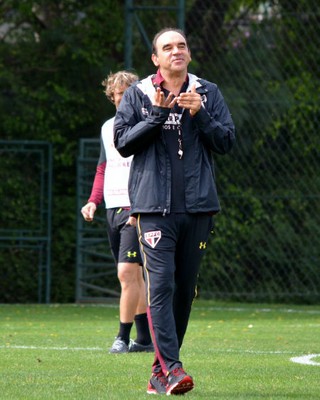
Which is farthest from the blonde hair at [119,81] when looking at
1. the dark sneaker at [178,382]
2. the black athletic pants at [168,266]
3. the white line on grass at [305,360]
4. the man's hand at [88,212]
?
the dark sneaker at [178,382]

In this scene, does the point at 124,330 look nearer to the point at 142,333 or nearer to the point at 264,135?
the point at 142,333

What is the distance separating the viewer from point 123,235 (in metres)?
10.0

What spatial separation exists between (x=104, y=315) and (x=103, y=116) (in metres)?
6.34

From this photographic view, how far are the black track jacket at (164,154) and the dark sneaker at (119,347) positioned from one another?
9.11ft

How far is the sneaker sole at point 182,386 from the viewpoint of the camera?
6.85 metres

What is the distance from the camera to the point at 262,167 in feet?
56.4

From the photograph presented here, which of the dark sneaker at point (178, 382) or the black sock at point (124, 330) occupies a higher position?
the dark sneaker at point (178, 382)

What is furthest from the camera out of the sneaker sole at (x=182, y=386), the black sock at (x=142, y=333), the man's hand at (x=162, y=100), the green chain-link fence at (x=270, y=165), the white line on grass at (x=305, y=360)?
the green chain-link fence at (x=270, y=165)

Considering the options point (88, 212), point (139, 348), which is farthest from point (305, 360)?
point (88, 212)

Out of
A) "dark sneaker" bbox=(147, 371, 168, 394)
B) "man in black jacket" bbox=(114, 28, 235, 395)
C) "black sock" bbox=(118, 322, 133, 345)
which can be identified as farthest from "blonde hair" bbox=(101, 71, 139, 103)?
"dark sneaker" bbox=(147, 371, 168, 394)

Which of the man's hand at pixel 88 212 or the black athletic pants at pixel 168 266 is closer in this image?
the black athletic pants at pixel 168 266

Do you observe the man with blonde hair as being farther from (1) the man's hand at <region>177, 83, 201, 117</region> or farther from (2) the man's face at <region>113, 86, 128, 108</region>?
(1) the man's hand at <region>177, 83, 201, 117</region>

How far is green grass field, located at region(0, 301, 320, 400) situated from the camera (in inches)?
283

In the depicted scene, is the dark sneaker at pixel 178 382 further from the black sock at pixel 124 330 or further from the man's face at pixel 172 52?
the black sock at pixel 124 330
